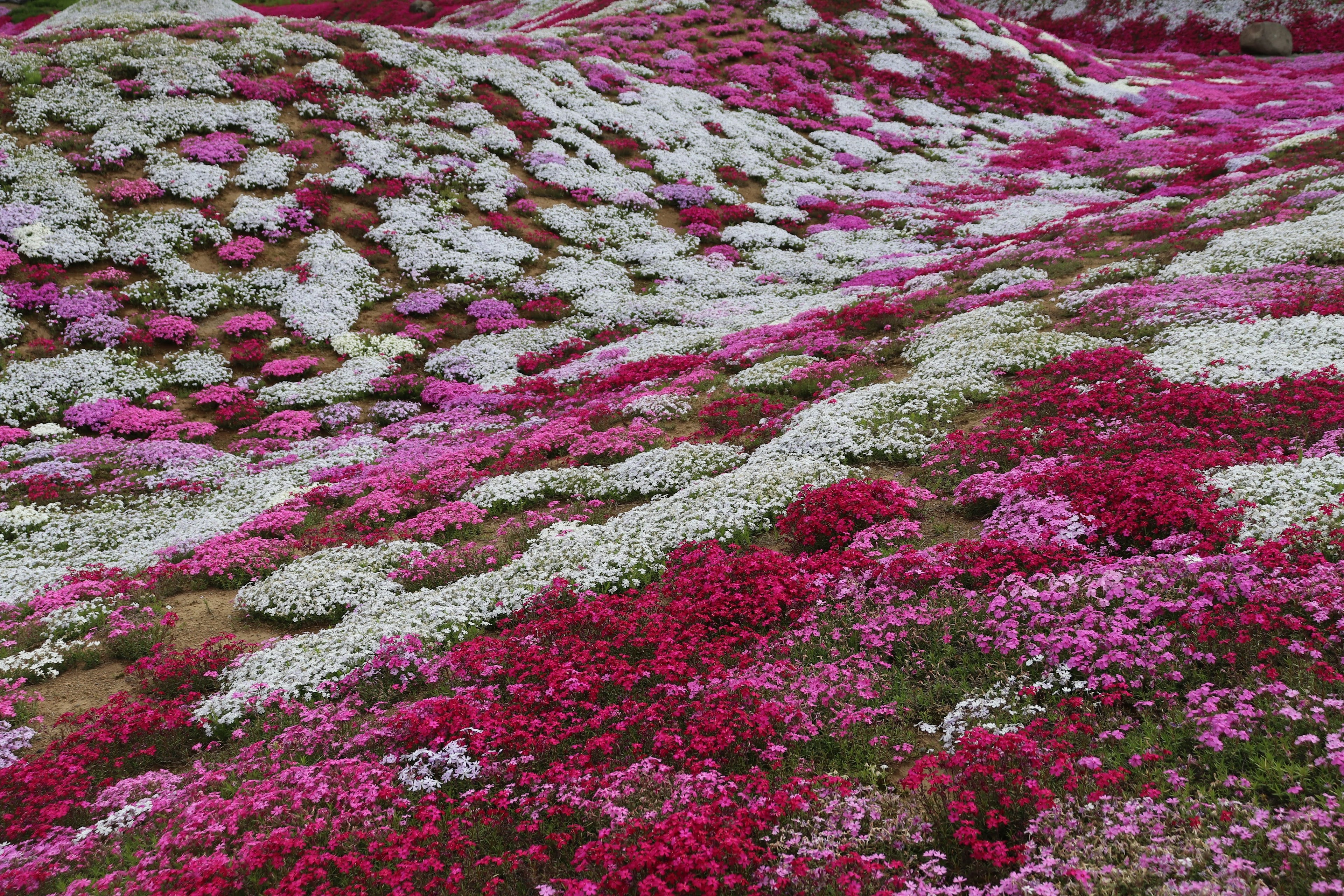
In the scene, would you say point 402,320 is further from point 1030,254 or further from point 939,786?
point 939,786

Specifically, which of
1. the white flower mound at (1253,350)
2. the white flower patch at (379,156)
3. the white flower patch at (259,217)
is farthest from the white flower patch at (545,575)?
the white flower patch at (379,156)

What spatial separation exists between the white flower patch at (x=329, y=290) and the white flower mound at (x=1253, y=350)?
26334mm

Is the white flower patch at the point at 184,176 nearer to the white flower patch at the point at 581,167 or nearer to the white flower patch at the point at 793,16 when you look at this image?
the white flower patch at the point at 581,167

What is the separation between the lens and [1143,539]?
9625 mm

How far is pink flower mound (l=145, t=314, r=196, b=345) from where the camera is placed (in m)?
24.9

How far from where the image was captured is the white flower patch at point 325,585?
12.8 meters

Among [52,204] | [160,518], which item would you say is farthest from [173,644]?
[52,204]

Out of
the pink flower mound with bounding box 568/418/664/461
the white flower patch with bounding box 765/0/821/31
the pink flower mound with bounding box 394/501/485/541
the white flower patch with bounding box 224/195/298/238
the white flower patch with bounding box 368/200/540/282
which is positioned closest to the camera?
the pink flower mound with bounding box 394/501/485/541

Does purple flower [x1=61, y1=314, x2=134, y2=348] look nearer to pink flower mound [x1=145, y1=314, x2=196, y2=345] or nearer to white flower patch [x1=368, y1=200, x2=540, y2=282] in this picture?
pink flower mound [x1=145, y1=314, x2=196, y2=345]

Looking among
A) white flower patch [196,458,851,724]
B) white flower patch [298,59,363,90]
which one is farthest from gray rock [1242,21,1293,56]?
white flower patch [196,458,851,724]

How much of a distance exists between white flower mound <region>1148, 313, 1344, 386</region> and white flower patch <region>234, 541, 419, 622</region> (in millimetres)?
15650

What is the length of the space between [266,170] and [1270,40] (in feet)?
317

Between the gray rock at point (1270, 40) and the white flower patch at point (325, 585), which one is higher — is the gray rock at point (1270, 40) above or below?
above

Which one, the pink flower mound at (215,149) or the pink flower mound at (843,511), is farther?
the pink flower mound at (215,149)
